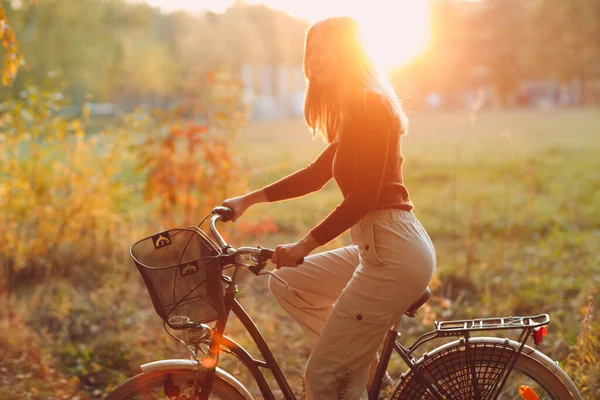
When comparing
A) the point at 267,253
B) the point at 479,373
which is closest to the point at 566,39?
the point at 479,373

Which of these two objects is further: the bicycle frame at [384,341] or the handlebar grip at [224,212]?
the handlebar grip at [224,212]

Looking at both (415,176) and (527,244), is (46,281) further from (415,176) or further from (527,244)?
(415,176)

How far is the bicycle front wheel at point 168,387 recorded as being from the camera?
2.90 meters

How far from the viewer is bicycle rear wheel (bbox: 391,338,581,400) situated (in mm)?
3066

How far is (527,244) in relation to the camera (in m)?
9.46

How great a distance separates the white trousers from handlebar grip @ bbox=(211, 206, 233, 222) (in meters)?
0.56

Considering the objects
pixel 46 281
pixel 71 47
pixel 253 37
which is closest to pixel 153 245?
pixel 46 281

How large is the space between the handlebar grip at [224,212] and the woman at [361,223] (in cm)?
43

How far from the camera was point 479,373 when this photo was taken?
314 cm

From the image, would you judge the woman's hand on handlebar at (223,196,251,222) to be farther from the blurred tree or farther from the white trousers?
the blurred tree

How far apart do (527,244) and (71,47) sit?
926 inches

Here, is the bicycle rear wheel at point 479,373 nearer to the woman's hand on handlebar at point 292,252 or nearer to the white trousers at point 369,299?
the white trousers at point 369,299

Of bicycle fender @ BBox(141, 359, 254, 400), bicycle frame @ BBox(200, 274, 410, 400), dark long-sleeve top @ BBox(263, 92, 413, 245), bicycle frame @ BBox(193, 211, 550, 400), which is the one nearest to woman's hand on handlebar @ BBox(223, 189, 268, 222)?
bicycle frame @ BBox(193, 211, 550, 400)

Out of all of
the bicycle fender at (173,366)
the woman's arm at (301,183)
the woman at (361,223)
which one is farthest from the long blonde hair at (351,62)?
the bicycle fender at (173,366)
